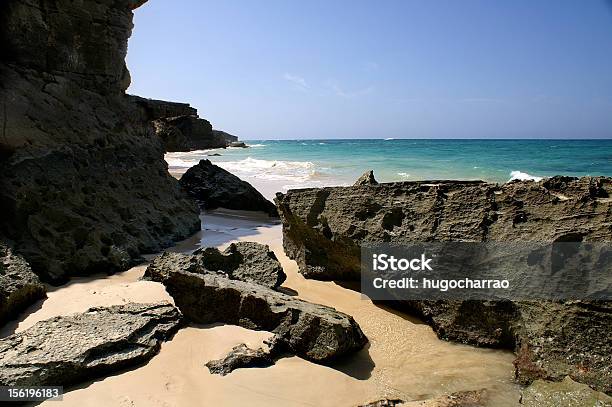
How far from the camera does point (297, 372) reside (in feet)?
9.32

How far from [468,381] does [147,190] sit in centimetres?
529

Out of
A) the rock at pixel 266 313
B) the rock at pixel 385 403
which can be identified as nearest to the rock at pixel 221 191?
the rock at pixel 266 313

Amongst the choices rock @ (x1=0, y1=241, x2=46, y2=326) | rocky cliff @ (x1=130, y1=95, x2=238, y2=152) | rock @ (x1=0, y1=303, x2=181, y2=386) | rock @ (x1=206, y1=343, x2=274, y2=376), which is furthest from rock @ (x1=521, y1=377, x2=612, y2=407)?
rocky cliff @ (x1=130, y1=95, x2=238, y2=152)

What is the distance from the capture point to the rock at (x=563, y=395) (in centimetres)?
253

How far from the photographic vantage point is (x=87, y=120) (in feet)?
20.5

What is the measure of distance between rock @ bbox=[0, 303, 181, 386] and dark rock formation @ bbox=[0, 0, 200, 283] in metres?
1.47

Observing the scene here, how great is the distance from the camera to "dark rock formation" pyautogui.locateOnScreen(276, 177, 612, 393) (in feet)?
9.24

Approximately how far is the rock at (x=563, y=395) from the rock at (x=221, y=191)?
22.3 ft

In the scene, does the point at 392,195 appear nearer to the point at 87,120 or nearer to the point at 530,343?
the point at 530,343

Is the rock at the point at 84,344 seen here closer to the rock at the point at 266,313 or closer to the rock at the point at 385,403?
the rock at the point at 266,313

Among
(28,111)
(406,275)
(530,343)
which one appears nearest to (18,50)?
(28,111)

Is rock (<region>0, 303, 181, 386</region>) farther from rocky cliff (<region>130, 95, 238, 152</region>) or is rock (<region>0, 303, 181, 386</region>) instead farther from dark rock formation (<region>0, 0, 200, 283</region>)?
rocky cliff (<region>130, 95, 238, 152</region>)

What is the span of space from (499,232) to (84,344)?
3.05m

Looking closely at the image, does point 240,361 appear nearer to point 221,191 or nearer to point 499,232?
point 499,232
